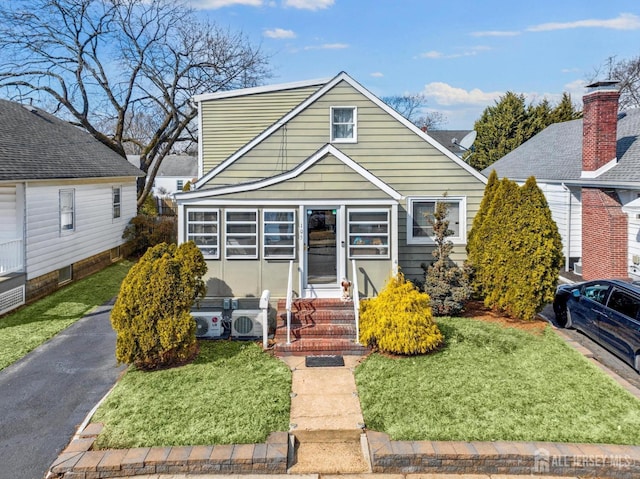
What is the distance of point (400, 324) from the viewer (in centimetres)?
809

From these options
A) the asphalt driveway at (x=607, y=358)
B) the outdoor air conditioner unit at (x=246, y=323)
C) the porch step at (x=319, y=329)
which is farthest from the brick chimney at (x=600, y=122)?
the outdoor air conditioner unit at (x=246, y=323)

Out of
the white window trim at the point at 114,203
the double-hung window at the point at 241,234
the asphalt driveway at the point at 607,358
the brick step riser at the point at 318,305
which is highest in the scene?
the white window trim at the point at 114,203

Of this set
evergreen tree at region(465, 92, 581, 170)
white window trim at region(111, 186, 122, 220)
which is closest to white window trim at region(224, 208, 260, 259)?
white window trim at region(111, 186, 122, 220)

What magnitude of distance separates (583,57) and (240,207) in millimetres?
38801

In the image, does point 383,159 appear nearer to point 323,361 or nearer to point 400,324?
point 400,324

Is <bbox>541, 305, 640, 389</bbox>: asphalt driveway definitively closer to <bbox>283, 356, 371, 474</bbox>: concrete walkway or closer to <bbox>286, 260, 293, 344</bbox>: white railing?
<bbox>283, 356, 371, 474</bbox>: concrete walkway

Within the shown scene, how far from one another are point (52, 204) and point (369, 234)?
418 inches

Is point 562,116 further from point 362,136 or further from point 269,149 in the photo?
point 269,149

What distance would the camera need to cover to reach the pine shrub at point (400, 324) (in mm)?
8055

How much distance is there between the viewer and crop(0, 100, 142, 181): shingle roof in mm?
12758

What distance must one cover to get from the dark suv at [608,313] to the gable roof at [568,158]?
5.25 metres

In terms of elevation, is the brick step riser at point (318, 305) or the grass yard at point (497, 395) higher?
the brick step riser at point (318, 305)

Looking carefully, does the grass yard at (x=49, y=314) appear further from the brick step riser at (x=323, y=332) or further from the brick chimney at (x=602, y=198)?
the brick chimney at (x=602, y=198)

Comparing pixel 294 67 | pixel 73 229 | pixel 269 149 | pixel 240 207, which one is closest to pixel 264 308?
pixel 240 207
